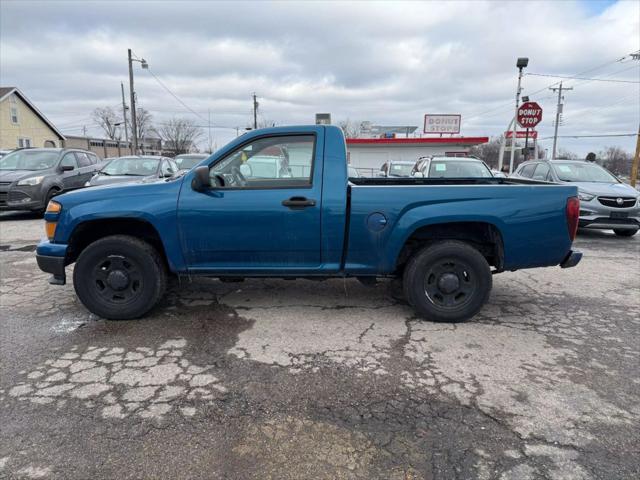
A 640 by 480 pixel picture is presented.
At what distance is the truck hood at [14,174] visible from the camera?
33.3 ft

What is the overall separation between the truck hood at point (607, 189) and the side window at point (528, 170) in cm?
177

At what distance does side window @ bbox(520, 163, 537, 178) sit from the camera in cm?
1073

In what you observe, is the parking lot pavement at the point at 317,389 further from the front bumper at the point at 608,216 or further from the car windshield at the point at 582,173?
the car windshield at the point at 582,173

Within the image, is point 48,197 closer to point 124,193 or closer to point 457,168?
point 124,193

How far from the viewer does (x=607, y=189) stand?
28.6 ft

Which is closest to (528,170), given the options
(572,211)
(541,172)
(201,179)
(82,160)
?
(541,172)

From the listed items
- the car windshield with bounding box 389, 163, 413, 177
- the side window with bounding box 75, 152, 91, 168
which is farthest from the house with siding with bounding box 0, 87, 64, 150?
the car windshield with bounding box 389, 163, 413, 177

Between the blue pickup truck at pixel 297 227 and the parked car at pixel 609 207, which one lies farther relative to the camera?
the parked car at pixel 609 207

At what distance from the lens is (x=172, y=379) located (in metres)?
3.13

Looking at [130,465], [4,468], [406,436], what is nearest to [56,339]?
[4,468]

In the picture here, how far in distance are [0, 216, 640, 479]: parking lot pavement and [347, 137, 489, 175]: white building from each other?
84.7 feet

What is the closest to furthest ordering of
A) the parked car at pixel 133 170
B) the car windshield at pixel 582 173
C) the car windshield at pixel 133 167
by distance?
1. the car windshield at pixel 582 173
2. the parked car at pixel 133 170
3. the car windshield at pixel 133 167

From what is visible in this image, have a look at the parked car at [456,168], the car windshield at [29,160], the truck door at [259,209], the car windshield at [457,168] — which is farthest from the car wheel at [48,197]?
the car windshield at [457,168]

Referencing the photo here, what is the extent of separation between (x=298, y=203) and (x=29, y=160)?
35.1 feet
